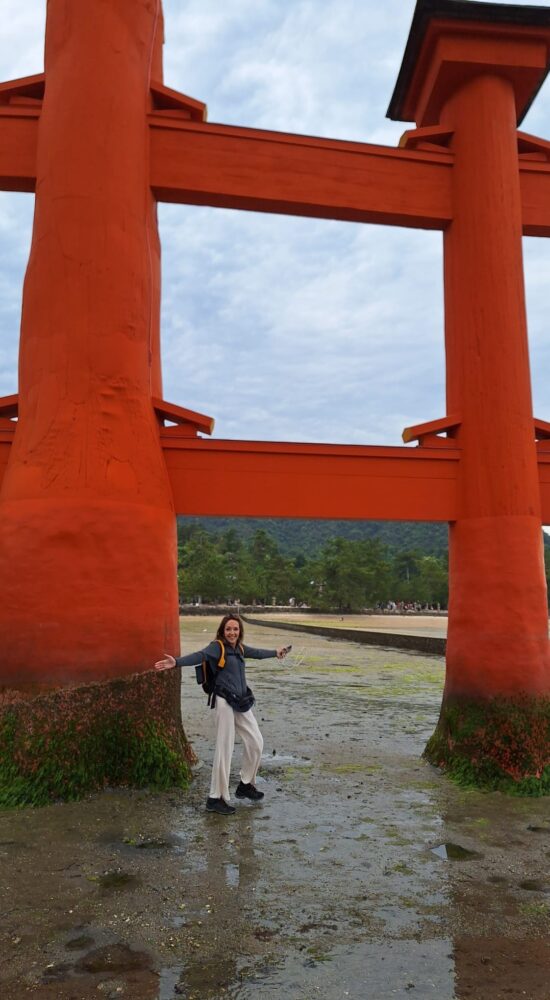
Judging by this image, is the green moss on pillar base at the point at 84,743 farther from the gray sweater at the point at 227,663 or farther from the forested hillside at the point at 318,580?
the forested hillside at the point at 318,580

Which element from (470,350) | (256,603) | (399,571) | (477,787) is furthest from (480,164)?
(399,571)

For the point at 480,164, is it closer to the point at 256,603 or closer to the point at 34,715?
the point at 34,715

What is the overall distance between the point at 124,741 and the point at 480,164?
307 inches

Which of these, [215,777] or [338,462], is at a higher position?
[338,462]

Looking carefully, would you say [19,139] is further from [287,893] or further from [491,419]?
[287,893]

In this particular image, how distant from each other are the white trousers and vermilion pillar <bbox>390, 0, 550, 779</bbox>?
2.48 m

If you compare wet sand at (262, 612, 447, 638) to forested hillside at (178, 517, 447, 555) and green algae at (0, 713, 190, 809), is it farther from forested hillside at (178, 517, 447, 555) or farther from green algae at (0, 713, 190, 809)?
forested hillside at (178, 517, 447, 555)

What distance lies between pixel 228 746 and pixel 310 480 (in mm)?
3081

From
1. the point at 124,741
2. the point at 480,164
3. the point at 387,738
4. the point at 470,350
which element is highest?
the point at 480,164

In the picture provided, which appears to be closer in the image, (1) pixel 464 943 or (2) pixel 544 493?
(1) pixel 464 943

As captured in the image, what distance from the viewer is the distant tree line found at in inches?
2825

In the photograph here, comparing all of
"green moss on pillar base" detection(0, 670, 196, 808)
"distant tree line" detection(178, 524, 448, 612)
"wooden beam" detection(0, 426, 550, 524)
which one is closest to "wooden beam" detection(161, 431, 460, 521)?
"wooden beam" detection(0, 426, 550, 524)

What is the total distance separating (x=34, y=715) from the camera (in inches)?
257

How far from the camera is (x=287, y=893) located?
4.50 meters
